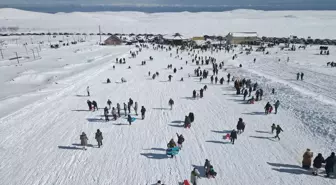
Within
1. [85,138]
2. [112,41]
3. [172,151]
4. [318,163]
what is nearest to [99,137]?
[85,138]

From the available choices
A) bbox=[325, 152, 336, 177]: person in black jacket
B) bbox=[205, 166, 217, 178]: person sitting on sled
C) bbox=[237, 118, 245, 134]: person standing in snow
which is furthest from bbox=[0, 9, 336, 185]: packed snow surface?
bbox=[237, 118, 245, 134]: person standing in snow

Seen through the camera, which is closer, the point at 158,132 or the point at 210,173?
the point at 210,173

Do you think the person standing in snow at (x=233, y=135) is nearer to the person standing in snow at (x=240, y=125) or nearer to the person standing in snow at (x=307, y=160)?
the person standing in snow at (x=240, y=125)

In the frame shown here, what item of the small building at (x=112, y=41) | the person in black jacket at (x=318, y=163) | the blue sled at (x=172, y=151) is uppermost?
the small building at (x=112, y=41)

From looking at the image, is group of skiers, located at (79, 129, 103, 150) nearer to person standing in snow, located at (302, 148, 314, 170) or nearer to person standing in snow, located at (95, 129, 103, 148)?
person standing in snow, located at (95, 129, 103, 148)

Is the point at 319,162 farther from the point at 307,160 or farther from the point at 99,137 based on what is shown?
the point at 99,137

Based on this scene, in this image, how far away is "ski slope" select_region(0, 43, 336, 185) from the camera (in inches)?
433

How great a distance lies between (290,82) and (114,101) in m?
16.3

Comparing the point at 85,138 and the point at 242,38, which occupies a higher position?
the point at 242,38

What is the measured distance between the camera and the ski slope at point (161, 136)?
36.1 feet

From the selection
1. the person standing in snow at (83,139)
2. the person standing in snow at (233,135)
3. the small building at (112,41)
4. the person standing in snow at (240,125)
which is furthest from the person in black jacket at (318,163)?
the small building at (112,41)

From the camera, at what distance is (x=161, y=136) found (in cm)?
1430

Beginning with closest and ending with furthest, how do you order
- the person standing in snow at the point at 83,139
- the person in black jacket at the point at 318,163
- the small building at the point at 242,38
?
the person in black jacket at the point at 318,163
the person standing in snow at the point at 83,139
the small building at the point at 242,38

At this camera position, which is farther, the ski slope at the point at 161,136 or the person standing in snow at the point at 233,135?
the person standing in snow at the point at 233,135
